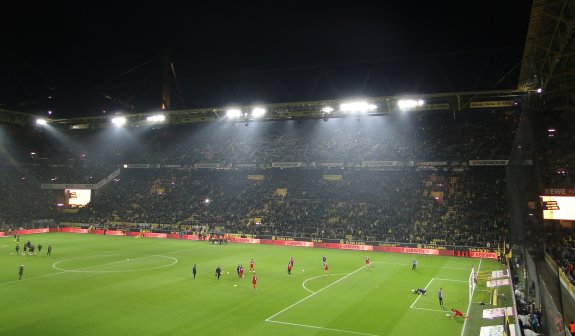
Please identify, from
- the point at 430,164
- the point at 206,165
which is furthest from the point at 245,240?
the point at 430,164

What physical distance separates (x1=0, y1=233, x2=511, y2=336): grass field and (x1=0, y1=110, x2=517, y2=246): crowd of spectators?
10.4m

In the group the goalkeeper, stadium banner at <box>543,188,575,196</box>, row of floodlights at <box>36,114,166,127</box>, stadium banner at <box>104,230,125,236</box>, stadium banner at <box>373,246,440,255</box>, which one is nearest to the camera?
the goalkeeper

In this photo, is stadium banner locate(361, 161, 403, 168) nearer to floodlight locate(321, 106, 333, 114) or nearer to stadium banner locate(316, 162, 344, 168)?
stadium banner locate(316, 162, 344, 168)

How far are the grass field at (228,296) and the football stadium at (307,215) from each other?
6.8 inches

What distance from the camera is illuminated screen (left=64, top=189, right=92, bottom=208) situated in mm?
75812

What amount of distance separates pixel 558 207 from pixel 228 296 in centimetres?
2804

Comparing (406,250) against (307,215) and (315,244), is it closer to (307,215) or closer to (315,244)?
(315,244)

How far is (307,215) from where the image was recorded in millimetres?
57750

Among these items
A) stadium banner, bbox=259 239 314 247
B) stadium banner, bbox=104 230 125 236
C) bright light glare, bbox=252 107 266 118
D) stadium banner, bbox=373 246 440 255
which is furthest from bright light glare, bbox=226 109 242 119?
stadium banner, bbox=373 246 440 255

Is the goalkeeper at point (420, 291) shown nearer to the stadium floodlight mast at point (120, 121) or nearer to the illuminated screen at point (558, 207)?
the illuminated screen at point (558, 207)

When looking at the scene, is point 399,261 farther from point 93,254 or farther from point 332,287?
point 93,254

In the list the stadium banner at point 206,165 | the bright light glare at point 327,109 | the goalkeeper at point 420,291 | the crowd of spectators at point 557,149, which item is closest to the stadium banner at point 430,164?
the crowd of spectators at point 557,149

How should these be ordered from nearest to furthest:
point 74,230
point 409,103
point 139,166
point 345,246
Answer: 1. point 345,246
2. point 409,103
3. point 74,230
4. point 139,166

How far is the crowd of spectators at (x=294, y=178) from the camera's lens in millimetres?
51656
